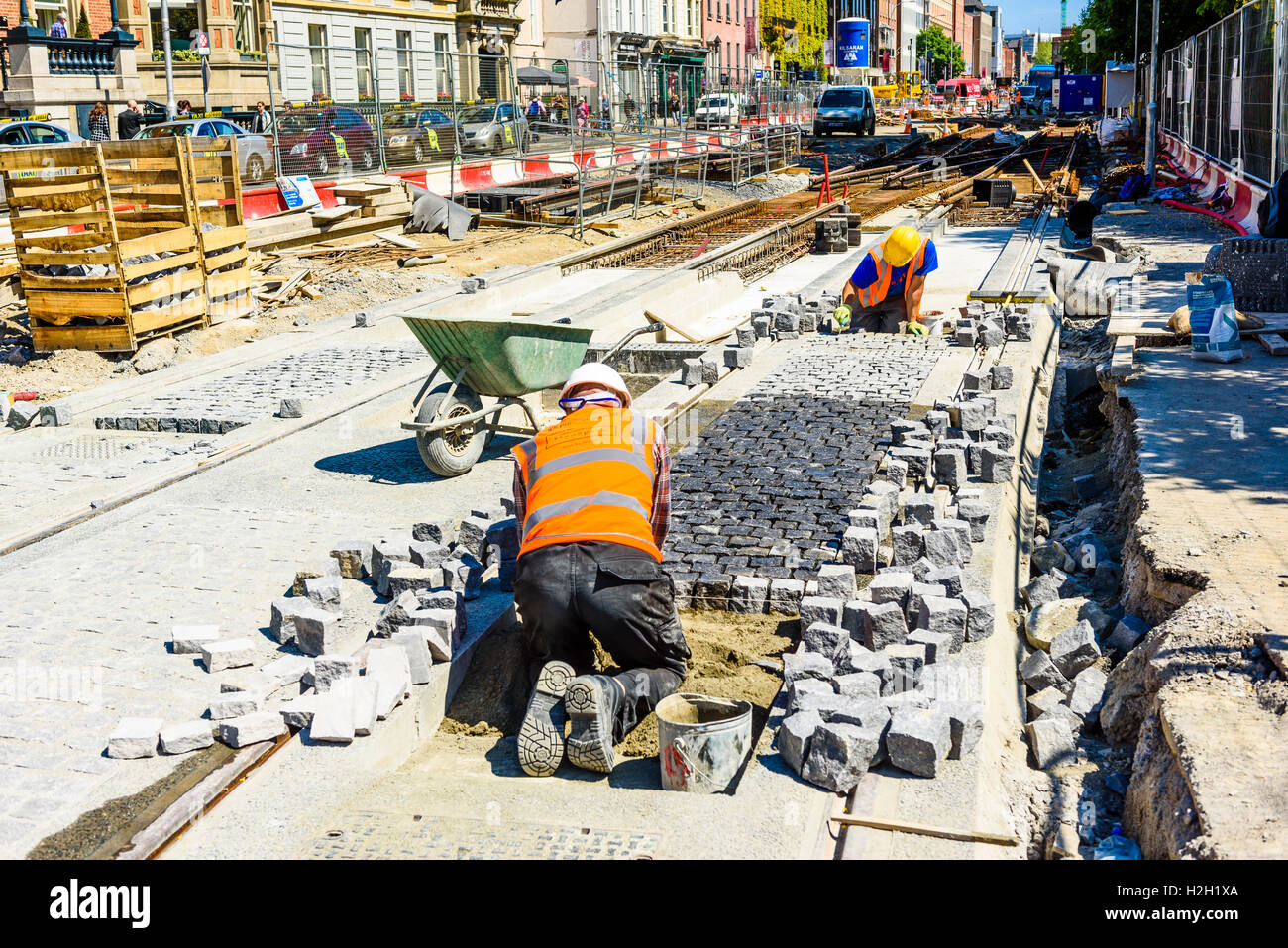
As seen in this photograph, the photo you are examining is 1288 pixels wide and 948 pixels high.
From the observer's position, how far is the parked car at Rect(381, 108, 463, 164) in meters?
25.7

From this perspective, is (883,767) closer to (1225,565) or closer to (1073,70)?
(1225,565)

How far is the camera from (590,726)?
445cm

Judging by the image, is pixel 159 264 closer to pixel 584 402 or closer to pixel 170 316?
pixel 170 316

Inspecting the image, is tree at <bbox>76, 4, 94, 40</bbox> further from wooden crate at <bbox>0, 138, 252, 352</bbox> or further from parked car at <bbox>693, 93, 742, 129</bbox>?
wooden crate at <bbox>0, 138, 252, 352</bbox>

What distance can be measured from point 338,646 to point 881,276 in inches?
303

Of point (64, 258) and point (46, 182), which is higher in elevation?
point (46, 182)

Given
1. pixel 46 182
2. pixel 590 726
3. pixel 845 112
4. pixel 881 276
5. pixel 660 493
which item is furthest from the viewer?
pixel 845 112

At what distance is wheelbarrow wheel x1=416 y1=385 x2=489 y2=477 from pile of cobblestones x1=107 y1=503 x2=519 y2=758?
1370 mm

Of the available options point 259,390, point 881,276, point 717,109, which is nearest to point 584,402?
point 259,390

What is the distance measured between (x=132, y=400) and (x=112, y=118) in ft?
82.5

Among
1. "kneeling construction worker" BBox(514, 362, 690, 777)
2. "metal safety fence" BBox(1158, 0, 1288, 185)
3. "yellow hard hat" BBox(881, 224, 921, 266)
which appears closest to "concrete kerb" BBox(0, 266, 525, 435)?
"yellow hard hat" BBox(881, 224, 921, 266)

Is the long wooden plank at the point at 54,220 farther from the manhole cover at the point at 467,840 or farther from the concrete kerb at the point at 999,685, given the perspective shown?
the manhole cover at the point at 467,840

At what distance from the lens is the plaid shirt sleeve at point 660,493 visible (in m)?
5.26

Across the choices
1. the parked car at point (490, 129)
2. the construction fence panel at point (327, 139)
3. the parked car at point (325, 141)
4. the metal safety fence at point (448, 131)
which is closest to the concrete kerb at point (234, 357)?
the construction fence panel at point (327, 139)
